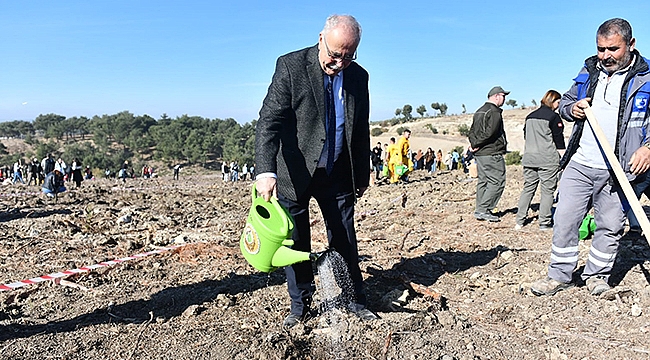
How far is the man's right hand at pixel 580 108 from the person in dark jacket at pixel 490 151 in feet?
10.2

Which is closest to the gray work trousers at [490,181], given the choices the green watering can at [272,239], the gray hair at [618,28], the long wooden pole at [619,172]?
the long wooden pole at [619,172]

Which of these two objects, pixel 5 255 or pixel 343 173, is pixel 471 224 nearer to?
pixel 343 173

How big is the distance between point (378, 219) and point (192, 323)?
14.8 feet

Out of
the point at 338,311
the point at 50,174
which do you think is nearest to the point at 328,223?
the point at 338,311

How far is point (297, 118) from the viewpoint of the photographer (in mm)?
3115

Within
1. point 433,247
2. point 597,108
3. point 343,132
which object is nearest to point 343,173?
point 343,132

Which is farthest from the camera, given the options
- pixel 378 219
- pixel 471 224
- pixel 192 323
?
pixel 378 219

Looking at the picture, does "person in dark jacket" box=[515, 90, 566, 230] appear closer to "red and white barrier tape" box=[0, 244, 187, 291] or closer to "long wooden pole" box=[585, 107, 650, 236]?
"long wooden pole" box=[585, 107, 650, 236]

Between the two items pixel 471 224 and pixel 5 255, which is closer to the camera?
pixel 5 255

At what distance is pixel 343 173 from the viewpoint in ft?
10.9

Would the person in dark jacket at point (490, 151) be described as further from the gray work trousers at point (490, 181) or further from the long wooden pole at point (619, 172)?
the long wooden pole at point (619, 172)

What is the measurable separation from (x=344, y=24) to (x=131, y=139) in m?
75.5

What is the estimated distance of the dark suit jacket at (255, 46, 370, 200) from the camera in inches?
119

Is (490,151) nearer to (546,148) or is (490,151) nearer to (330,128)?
(546,148)
